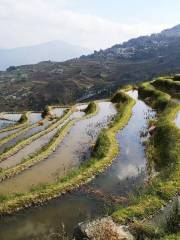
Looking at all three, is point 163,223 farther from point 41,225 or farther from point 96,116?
point 96,116

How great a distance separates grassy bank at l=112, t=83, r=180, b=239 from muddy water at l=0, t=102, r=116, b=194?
6.87 metres

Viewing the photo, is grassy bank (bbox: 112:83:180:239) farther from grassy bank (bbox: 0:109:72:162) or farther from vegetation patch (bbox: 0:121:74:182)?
grassy bank (bbox: 0:109:72:162)

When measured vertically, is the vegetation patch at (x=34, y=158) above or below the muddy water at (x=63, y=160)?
above

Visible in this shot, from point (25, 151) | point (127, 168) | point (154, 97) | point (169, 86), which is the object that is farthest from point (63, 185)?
point (169, 86)

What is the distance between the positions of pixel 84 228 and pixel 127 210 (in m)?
3.64

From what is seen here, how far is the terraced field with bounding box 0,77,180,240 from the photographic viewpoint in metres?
20.9

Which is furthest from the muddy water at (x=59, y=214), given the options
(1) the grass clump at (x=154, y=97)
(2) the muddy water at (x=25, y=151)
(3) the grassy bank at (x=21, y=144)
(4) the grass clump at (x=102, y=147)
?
(1) the grass clump at (x=154, y=97)

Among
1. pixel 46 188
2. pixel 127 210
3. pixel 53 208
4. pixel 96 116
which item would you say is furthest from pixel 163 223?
pixel 96 116

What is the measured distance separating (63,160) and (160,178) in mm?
11507

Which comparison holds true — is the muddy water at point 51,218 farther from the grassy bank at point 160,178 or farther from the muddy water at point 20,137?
the muddy water at point 20,137

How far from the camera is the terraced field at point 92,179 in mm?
20922

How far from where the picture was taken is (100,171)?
30656 mm

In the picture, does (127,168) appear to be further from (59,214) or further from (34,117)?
(34,117)

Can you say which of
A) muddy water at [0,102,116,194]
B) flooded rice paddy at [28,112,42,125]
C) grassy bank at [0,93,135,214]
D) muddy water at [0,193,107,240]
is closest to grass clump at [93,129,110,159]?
grassy bank at [0,93,135,214]
